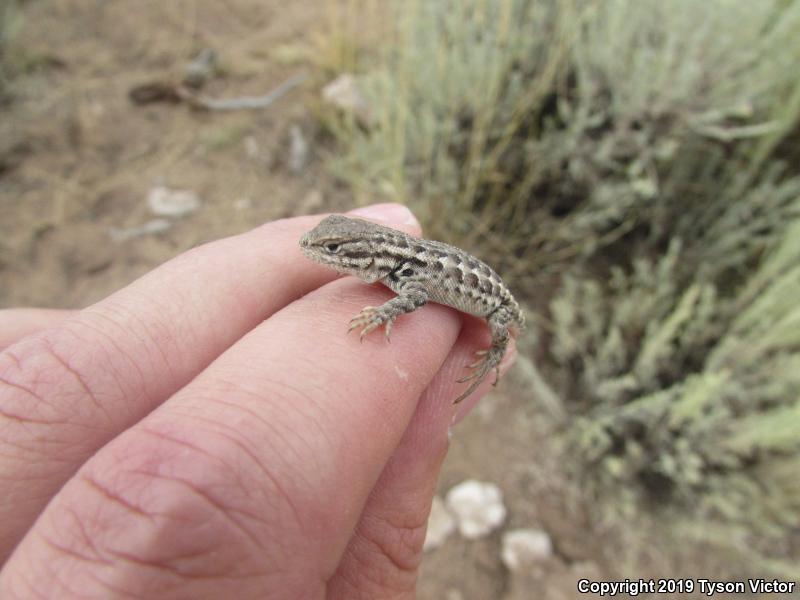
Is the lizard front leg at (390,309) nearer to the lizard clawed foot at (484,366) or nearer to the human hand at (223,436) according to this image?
the human hand at (223,436)

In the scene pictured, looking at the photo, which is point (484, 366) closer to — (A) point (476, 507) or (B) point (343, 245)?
(B) point (343, 245)

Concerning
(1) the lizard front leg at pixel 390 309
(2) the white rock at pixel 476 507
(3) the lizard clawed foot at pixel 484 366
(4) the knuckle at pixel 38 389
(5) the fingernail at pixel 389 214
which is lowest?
(2) the white rock at pixel 476 507

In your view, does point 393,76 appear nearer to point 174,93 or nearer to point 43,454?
point 174,93

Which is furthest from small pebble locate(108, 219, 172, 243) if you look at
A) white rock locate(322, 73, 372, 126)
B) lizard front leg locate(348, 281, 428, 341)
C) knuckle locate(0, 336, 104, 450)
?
lizard front leg locate(348, 281, 428, 341)

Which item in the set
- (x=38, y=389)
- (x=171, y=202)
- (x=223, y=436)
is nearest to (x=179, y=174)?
(x=171, y=202)

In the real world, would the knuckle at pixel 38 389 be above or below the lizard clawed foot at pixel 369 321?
below

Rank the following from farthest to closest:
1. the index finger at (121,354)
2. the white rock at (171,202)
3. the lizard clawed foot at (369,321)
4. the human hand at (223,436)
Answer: the white rock at (171,202)
the lizard clawed foot at (369,321)
the index finger at (121,354)
the human hand at (223,436)

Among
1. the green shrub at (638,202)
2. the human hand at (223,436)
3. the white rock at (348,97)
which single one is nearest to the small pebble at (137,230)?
the green shrub at (638,202)
